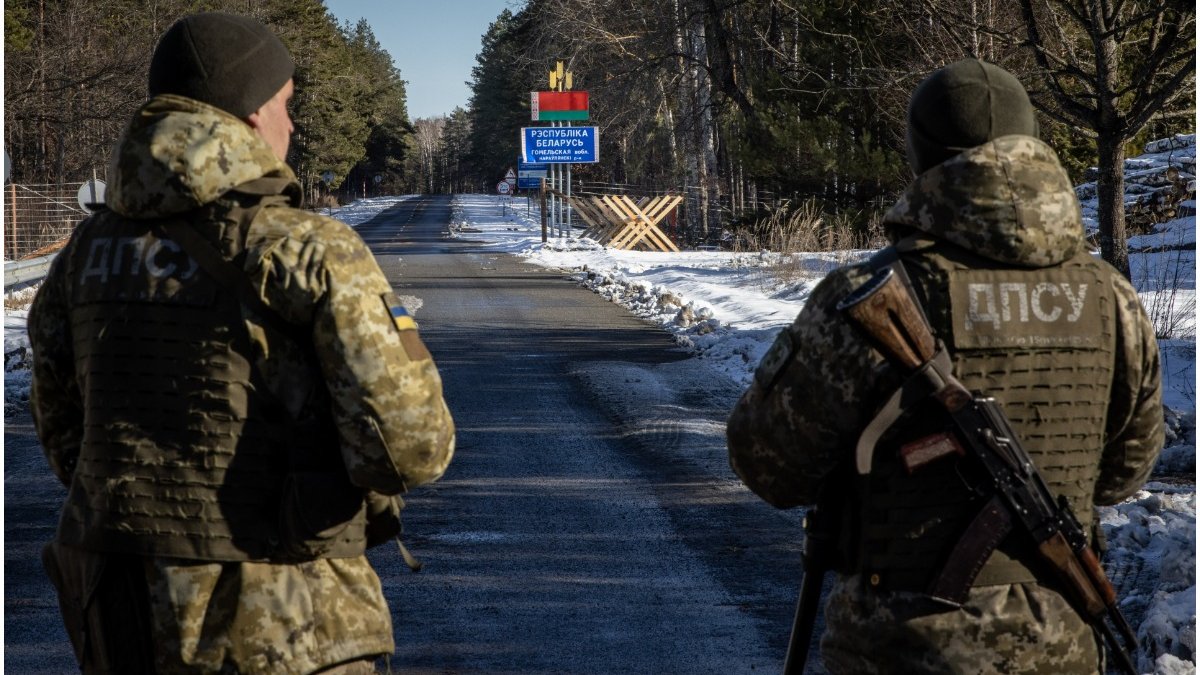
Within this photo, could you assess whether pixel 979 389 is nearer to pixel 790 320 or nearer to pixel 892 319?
pixel 892 319

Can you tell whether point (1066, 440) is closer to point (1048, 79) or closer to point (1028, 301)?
point (1028, 301)

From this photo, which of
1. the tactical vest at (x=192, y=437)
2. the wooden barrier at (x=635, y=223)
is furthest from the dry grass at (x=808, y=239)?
the tactical vest at (x=192, y=437)

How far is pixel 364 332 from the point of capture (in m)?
2.38

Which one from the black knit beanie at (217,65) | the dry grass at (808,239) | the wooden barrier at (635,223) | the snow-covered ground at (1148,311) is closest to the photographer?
the black knit beanie at (217,65)

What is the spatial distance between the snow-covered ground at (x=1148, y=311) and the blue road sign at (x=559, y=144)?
2095 millimetres

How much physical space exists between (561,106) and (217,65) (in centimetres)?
2923

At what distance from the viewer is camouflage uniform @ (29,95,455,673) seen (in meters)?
2.38

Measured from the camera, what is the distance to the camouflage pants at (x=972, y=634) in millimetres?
2430

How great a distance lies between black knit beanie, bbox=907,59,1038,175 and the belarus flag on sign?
28.8 m

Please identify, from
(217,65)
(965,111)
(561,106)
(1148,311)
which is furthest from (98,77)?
(965,111)

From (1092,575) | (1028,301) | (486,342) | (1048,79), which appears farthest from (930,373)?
(486,342)

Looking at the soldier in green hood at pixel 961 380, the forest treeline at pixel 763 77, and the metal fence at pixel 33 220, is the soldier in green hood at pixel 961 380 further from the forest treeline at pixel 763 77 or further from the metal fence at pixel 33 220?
the metal fence at pixel 33 220

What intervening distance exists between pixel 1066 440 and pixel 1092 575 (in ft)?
0.86

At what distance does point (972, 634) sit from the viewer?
2.43m
